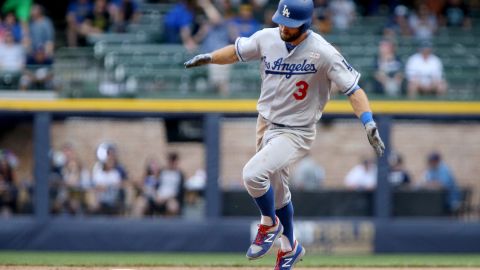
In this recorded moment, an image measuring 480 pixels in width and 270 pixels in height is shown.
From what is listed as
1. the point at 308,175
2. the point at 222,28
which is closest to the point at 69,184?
the point at 308,175

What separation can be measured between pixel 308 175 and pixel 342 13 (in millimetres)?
3507

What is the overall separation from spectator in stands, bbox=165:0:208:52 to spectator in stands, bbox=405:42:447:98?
284cm

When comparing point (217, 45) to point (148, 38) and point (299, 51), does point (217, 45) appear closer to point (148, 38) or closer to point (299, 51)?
point (148, 38)

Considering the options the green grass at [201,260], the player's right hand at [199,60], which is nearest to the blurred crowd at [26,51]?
the green grass at [201,260]

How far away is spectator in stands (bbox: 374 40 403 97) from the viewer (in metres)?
13.0

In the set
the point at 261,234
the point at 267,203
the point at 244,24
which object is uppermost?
the point at 244,24

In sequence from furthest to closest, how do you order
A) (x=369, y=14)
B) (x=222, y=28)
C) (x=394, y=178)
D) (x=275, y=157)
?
(x=369, y=14)
(x=222, y=28)
(x=394, y=178)
(x=275, y=157)

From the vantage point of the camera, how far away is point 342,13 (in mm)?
14945

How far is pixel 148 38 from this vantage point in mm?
14156

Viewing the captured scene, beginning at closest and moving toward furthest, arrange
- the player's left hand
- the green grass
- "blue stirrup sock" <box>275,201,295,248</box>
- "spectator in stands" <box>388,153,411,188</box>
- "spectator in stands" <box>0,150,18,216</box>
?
the player's left hand
"blue stirrup sock" <box>275,201,295,248</box>
the green grass
"spectator in stands" <box>0,150,18,216</box>
"spectator in stands" <box>388,153,411,188</box>

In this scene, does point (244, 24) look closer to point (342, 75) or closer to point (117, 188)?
point (117, 188)

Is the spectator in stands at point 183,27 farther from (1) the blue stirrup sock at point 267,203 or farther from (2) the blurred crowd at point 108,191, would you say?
(1) the blue stirrup sock at point 267,203

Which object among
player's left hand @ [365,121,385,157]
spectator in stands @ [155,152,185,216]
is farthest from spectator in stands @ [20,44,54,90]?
player's left hand @ [365,121,385,157]

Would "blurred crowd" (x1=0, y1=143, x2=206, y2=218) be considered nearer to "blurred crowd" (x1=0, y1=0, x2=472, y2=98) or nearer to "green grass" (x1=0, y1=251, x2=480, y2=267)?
"green grass" (x1=0, y1=251, x2=480, y2=267)
